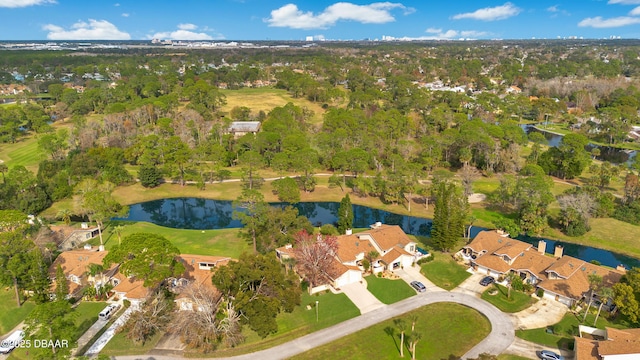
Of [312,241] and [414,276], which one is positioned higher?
[312,241]

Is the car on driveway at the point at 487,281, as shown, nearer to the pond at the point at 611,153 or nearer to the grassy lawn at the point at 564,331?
the grassy lawn at the point at 564,331

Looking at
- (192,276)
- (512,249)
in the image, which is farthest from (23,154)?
(512,249)

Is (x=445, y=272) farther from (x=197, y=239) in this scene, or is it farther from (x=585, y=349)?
(x=197, y=239)

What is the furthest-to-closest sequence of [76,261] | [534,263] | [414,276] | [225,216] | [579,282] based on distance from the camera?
[225,216]
[414,276]
[534,263]
[76,261]
[579,282]

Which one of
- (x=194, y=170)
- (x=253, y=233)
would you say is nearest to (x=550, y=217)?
(x=253, y=233)

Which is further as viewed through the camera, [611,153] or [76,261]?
[611,153]

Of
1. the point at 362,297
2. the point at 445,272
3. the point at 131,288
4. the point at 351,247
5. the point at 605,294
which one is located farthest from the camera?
the point at 351,247

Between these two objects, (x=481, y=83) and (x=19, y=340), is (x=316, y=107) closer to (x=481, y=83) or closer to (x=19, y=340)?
(x=481, y=83)

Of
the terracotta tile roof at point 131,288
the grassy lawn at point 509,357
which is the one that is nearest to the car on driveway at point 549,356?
the grassy lawn at point 509,357
